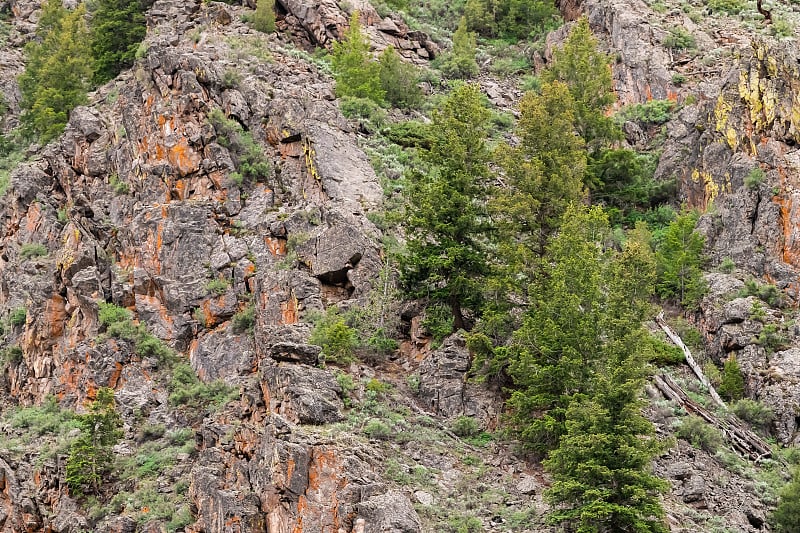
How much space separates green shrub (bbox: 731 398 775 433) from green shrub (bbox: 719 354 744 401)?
2.81 feet

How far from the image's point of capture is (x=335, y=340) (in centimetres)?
3528

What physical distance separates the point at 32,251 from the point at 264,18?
18.1 m

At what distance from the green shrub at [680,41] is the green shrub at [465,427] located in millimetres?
30969

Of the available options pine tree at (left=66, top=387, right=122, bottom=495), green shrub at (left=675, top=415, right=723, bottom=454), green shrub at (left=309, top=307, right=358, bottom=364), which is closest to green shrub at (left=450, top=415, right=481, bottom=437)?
green shrub at (left=309, top=307, right=358, bottom=364)

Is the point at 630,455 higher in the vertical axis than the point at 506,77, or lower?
higher

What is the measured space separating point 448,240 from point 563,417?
331 inches

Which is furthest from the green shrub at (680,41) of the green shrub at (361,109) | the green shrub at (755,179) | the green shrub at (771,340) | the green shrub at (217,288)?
the green shrub at (217,288)

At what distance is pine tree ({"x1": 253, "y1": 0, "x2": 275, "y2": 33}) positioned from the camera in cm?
5791

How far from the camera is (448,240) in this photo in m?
38.5

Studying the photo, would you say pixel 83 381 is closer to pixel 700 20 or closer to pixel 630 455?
pixel 630 455

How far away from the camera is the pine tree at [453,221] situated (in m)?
38.0

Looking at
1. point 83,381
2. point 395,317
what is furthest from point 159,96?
point 395,317

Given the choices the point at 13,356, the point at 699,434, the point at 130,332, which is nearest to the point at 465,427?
the point at 699,434

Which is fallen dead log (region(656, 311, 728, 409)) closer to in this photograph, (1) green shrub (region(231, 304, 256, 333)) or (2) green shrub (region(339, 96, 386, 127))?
(1) green shrub (region(231, 304, 256, 333))
